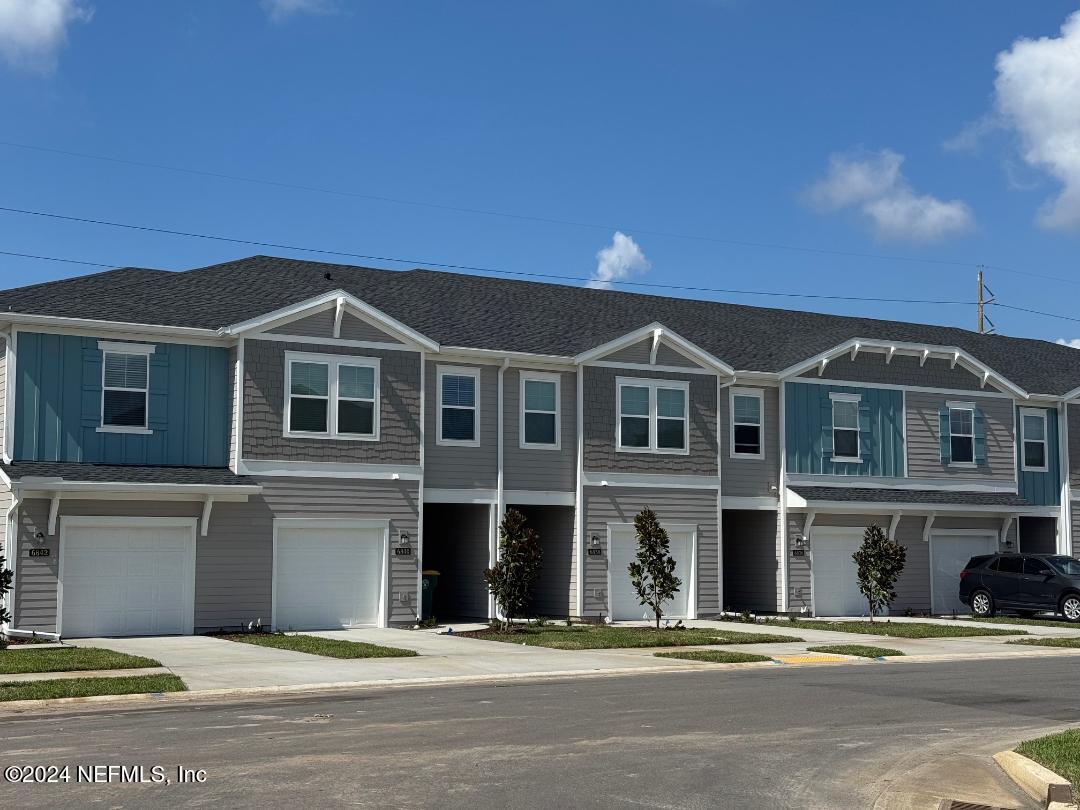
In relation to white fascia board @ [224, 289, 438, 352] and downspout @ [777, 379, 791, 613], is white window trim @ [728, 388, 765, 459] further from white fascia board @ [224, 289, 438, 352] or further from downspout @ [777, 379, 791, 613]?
white fascia board @ [224, 289, 438, 352]

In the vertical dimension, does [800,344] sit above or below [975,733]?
above

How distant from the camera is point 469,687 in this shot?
18.5 m

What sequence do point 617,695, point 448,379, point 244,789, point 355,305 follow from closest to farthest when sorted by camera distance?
point 244,789 < point 617,695 < point 355,305 < point 448,379

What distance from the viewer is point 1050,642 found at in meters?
27.4

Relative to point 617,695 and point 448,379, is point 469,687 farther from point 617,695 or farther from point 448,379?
point 448,379

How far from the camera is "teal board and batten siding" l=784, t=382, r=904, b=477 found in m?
34.4

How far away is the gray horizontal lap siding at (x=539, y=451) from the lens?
30344mm

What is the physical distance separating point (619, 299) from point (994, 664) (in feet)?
56.3

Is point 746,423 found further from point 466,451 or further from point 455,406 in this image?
point 455,406

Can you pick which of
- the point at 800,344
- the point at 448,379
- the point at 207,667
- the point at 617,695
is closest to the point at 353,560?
the point at 448,379

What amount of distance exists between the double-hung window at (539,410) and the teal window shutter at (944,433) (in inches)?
484

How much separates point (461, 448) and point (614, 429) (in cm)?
398

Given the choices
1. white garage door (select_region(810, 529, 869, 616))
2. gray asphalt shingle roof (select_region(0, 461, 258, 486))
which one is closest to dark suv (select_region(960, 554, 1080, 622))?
white garage door (select_region(810, 529, 869, 616))

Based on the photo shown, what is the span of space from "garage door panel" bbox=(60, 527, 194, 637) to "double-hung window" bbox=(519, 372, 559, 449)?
8423 mm
